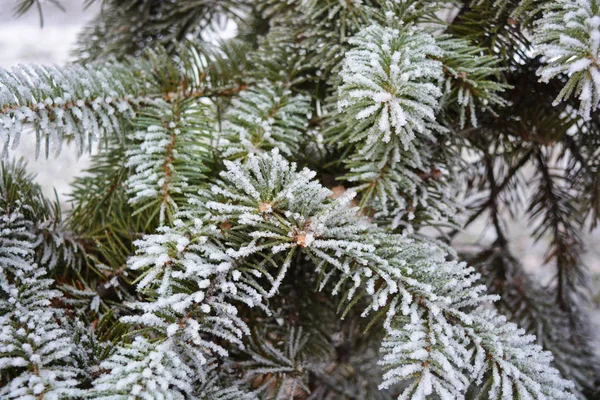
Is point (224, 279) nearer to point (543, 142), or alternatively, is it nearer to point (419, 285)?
point (419, 285)

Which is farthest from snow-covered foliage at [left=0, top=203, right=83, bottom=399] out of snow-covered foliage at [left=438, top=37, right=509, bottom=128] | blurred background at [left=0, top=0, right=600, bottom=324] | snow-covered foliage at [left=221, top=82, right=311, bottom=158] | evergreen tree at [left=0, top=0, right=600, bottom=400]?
blurred background at [left=0, top=0, right=600, bottom=324]

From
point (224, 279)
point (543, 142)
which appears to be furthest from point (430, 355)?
point (543, 142)

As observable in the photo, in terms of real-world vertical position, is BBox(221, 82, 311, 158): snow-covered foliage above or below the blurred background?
below

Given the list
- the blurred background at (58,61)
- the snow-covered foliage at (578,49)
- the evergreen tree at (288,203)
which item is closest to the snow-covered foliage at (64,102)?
the evergreen tree at (288,203)

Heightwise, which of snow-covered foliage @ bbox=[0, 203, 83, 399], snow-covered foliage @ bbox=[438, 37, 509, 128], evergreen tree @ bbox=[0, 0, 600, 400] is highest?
snow-covered foliage @ bbox=[438, 37, 509, 128]

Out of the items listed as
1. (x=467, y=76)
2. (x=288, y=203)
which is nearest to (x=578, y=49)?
(x=467, y=76)

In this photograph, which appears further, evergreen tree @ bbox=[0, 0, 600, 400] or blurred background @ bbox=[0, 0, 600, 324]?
blurred background @ bbox=[0, 0, 600, 324]

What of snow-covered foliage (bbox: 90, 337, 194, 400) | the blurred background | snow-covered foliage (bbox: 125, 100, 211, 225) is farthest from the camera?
the blurred background

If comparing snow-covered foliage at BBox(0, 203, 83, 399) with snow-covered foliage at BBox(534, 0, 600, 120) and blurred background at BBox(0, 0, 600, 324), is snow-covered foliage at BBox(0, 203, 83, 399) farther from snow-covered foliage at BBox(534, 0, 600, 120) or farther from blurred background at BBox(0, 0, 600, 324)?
blurred background at BBox(0, 0, 600, 324)
